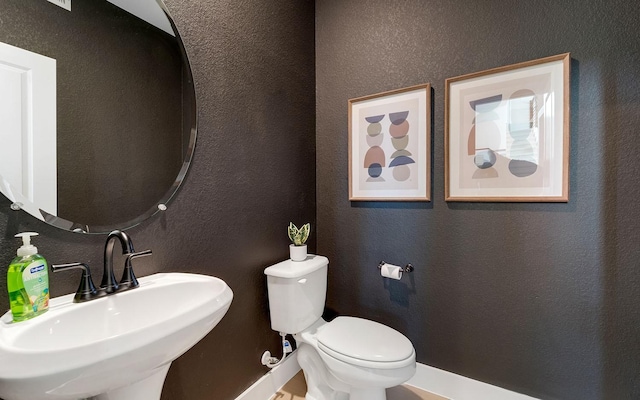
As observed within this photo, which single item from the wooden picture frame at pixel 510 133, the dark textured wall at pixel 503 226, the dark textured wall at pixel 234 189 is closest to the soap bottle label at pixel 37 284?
the dark textured wall at pixel 234 189

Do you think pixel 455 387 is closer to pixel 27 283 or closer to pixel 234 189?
pixel 234 189

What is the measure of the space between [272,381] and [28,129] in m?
1.55

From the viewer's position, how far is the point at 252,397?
4.66ft

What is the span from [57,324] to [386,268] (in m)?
1.38

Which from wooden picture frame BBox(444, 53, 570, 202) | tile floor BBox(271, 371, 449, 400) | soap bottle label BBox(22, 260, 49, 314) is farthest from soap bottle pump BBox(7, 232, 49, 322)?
wooden picture frame BBox(444, 53, 570, 202)

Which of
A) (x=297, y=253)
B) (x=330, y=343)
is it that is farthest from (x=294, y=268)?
(x=330, y=343)

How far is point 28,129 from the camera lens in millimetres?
781

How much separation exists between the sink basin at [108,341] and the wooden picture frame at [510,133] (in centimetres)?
132

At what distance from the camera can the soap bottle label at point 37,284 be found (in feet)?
2.27

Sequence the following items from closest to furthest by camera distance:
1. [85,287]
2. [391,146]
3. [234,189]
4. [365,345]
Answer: [85,287], [365,345], [234,189], [391,146]

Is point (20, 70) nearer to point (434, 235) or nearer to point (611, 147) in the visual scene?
point (434, 235)

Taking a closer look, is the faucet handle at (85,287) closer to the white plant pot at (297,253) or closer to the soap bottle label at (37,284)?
the soap bottle label at (37,284)

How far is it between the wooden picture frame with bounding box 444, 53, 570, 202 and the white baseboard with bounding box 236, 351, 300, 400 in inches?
54.0

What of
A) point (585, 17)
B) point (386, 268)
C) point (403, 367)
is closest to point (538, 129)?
point (585, 17)
